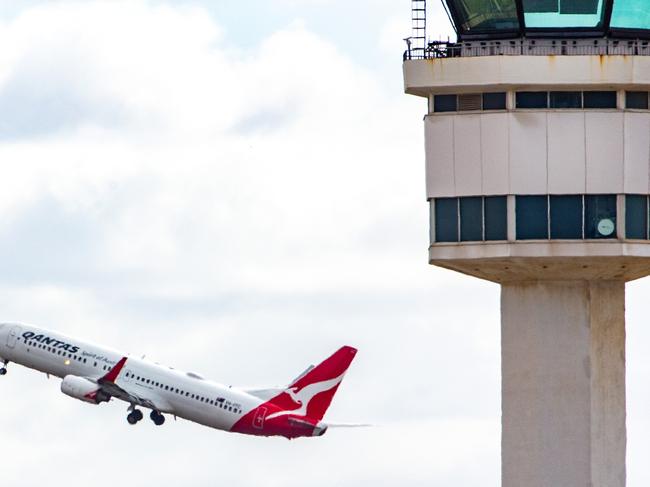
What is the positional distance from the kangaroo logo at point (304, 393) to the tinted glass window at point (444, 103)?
54.9 m

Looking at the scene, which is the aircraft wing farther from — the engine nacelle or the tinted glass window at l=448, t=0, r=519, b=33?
the tinted glass window at l=448, t=0, r=519, b=33

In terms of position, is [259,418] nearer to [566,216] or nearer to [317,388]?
[317,388]

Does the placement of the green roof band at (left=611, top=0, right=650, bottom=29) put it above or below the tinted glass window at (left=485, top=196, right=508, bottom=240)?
above

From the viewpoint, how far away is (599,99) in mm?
97938

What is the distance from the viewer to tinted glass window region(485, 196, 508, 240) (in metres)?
98.1

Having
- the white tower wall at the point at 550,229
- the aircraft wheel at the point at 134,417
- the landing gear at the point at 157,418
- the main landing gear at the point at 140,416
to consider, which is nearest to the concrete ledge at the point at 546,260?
the white tower wall at the point at 550,229

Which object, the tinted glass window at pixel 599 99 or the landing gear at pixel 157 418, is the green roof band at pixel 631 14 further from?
the landing gear at pixel 157 418

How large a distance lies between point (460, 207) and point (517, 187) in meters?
2.98

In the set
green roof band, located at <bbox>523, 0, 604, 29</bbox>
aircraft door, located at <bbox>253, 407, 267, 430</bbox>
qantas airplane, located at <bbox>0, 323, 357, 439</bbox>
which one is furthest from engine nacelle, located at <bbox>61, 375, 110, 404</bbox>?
green roof band, located at <bbox>523, 0, 604, 29</bbox>

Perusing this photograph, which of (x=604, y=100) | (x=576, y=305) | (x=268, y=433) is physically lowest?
(x=268, y=433)

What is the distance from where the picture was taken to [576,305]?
101 metres

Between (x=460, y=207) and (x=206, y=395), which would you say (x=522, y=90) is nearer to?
(x=460, y=207)

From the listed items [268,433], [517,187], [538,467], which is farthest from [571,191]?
[268,433]

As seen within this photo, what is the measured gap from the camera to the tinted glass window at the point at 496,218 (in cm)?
9812
